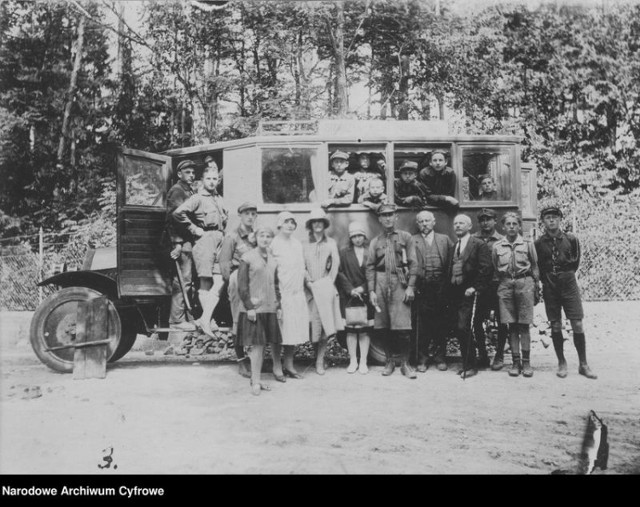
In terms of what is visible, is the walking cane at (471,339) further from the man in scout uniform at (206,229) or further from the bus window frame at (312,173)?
the man in scout uniform at (206,229)

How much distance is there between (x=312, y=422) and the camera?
4.33m

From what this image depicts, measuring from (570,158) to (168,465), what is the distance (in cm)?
598

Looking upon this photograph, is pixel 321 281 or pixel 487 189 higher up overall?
pixel 487 189

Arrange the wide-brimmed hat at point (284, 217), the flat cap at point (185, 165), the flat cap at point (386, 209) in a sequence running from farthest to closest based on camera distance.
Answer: the flat cap at point (185, 165), the flat cap at point (386, 209), the wide-brimmed hat at point (284, 217)

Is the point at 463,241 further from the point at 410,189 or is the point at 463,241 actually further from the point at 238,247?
the point at 238,247

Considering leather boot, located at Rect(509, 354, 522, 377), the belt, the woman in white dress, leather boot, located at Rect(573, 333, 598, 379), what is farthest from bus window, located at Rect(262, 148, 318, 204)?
leather boot, located at Rect(573, 333, 598, 379)

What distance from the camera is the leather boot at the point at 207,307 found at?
613 cm

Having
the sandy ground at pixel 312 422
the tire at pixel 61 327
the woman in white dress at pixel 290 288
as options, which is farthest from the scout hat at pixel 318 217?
the tire at pixel 61 327

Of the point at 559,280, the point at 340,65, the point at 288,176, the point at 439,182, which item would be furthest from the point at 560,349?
the point at 340,65

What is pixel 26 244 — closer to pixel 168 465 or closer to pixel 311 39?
pixel 311 39

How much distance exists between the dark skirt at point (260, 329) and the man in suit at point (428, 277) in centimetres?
154

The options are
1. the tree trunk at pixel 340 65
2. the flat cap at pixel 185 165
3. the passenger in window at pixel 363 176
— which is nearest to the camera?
the passenger in window at pixel 363 176

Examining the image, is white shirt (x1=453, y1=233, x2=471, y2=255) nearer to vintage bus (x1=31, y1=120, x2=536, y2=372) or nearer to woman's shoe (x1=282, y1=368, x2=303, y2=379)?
vintage bus (x1=31, y1=120, x2=536, y2=372)

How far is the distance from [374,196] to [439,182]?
719 mm
